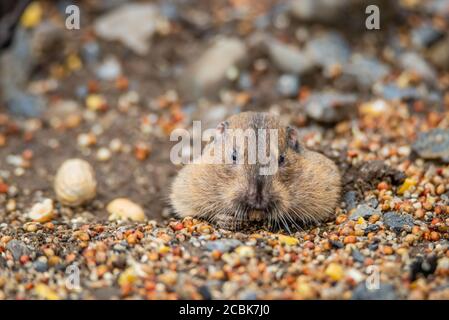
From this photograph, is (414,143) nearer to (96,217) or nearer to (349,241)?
(349,241)

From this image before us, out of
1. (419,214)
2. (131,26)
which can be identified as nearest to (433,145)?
(419,214)

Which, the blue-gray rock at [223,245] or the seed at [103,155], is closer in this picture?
the blue-gray rock at [223,245]

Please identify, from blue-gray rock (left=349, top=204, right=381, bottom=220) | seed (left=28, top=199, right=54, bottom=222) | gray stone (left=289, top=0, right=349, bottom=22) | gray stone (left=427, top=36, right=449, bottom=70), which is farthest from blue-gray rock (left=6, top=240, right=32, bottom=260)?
gray stone (left=427, top=36, right=449, bottom=70)

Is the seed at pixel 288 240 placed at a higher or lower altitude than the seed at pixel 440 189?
lower

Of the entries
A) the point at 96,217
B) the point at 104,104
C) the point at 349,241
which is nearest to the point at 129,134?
the point at 104,104

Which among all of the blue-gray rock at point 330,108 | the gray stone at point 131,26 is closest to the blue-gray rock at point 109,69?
the gray stone at point 131,26

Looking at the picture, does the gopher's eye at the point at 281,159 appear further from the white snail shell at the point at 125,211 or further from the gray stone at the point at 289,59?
the gray stone at the point at 289,59

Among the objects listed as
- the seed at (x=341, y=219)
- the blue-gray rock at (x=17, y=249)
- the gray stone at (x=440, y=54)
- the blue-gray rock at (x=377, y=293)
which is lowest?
the blue-gray rock at (x=377, y=293)
